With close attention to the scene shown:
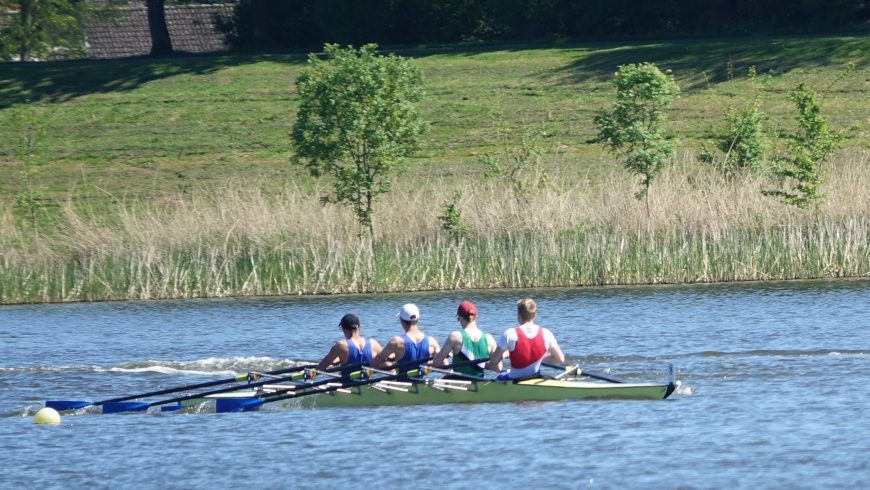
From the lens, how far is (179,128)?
50875mm

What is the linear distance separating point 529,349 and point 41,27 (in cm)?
4859

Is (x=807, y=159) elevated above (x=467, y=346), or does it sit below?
above

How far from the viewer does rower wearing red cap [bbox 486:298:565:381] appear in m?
17.8

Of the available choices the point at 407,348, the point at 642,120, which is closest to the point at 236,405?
the point at 407,348

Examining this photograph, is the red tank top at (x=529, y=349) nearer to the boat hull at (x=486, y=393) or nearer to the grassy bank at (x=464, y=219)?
the boat hull at (x=486, y=393)

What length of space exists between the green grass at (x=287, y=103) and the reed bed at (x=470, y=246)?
37.9 feet

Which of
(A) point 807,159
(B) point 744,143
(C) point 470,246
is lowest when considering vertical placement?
(C) point 470,246

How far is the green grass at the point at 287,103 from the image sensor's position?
150 feet

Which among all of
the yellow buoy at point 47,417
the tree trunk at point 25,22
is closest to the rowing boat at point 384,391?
the yellow buoy at point 47,417

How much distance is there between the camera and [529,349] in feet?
58.9

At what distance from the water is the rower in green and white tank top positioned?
458 mm

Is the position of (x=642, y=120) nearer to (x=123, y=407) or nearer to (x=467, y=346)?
(x=467, y=346)

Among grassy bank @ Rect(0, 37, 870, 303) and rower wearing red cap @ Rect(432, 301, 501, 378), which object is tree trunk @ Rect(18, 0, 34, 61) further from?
rower wearing red cap @ Rect(432, 301, 501, 378)

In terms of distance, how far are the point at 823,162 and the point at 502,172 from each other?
22.2 feet
